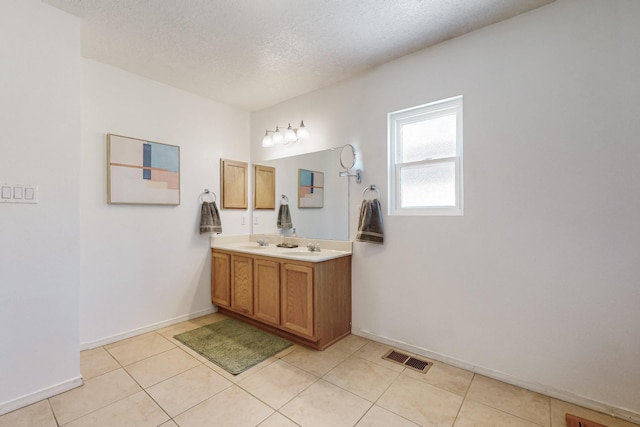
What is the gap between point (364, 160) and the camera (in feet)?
8.88

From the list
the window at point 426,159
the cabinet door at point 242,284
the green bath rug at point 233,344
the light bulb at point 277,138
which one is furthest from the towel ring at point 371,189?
the green bath rug at point 233,344

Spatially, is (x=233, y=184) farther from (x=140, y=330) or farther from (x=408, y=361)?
(x=408, y=361)

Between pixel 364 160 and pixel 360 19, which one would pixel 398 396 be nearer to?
pixel 364 160

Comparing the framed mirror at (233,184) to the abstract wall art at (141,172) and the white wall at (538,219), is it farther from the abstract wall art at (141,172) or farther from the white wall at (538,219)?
the white wall at (538,219)

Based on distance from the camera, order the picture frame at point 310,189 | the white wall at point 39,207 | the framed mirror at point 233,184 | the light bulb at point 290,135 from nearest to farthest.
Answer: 1. the white wall at point 39,207
2. the picture frame at point 310,189
3. the light bulb at point 290,135
4. the framed mirror at point 233,184

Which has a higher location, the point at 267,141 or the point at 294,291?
the point at 267,141

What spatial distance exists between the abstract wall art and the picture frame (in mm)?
1318

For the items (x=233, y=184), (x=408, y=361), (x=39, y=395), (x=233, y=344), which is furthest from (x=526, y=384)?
(x=233, y=184)

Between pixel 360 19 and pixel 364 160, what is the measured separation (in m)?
1.12

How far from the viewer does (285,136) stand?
10.5 feet

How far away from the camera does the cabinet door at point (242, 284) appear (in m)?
2.94

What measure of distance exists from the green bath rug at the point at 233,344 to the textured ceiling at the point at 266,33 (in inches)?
100.0

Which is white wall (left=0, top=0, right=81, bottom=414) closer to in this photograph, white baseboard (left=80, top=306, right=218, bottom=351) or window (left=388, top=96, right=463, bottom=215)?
white baseboard (left=80, top=306, right=218, bottom=351)

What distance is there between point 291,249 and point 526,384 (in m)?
2.19
